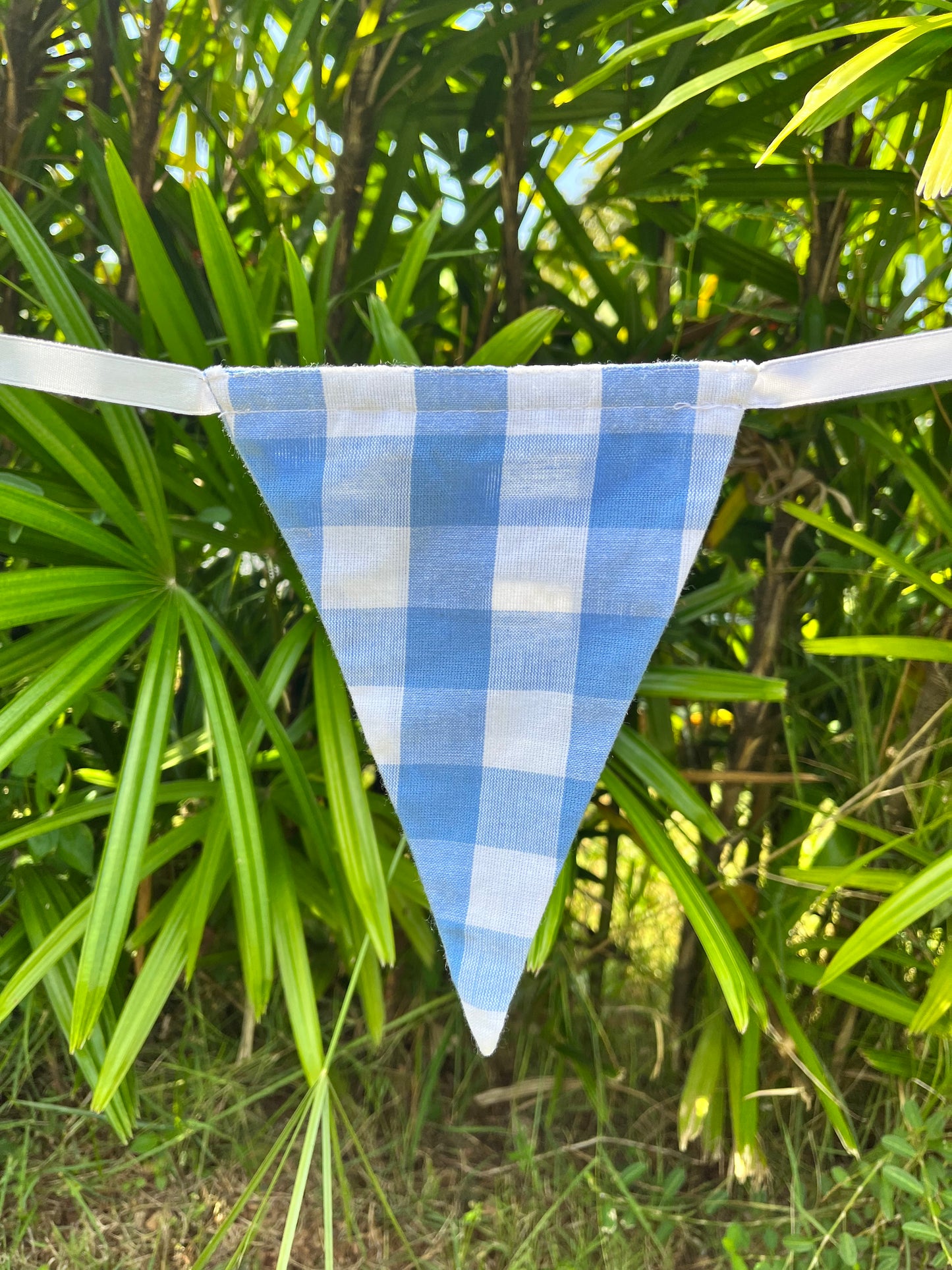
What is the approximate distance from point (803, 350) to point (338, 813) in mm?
596

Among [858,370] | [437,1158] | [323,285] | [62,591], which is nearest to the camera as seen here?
[858,370]

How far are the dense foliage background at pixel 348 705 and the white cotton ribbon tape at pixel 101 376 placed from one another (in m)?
0.16

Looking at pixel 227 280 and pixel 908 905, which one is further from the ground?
pixel 227 280

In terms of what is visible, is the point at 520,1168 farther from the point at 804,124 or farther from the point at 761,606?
the point at 804,124

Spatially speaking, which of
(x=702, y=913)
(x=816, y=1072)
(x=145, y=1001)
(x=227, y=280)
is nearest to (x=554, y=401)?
(x=227, y=280)

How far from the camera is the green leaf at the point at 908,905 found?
629 millimetres

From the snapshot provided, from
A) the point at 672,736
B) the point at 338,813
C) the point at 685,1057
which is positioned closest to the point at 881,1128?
the point at 685,1057

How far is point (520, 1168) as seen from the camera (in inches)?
36.6

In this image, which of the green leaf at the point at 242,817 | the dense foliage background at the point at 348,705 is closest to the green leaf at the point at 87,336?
the dense foliage background at the point at 348,705

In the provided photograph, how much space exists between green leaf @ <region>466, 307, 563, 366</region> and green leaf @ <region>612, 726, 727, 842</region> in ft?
1.07

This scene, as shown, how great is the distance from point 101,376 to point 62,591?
0.22 m

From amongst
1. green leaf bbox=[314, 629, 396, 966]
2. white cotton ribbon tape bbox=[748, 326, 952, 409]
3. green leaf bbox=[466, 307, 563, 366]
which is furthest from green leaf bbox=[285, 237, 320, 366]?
white cotton ribbon tape bbox=[748, 326, 952, 409]

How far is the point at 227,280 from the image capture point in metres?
0.65

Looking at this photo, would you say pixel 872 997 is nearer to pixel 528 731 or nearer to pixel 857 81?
pixel 528 731
